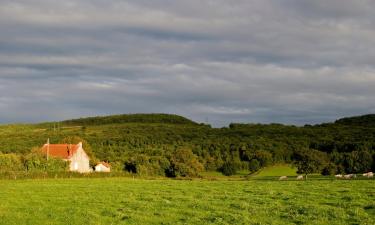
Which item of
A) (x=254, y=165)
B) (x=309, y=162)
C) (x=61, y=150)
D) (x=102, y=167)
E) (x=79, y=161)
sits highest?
(x=61, y=150)

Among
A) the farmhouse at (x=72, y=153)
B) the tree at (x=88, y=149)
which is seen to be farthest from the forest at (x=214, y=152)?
the farmhouse at (x=72, y=153)

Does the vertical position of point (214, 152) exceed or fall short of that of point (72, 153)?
it falls short

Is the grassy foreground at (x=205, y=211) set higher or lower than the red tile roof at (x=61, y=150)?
lower

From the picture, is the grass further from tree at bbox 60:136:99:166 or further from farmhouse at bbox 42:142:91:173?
farmhouse at bbox 42:142:91:173

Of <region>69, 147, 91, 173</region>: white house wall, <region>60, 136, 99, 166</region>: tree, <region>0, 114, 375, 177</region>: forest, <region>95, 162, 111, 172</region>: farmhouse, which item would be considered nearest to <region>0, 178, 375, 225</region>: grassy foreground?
<region>0, 114, 375, 177</region>: forest

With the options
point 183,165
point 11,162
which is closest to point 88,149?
point 183,165

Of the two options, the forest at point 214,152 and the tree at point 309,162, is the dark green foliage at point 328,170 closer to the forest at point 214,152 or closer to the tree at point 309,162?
the forest at point 214,152

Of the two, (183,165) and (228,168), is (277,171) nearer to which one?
(228,168)

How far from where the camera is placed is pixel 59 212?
81.3 ft

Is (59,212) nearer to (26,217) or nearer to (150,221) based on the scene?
(26,217)

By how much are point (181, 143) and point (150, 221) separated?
6105 inches

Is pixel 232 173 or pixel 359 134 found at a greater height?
pixel 359 134

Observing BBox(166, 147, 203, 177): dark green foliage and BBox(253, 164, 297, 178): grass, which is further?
BBox(253, 164, 297, 178): grass

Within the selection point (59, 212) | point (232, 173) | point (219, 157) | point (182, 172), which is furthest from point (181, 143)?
point (59, 212)
